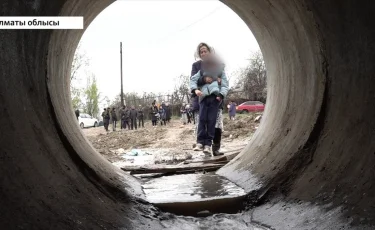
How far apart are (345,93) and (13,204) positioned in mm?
2345

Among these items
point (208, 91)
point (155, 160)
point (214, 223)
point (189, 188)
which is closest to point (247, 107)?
point (155, 160)

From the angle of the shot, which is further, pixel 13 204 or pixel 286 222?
pixel 286 222

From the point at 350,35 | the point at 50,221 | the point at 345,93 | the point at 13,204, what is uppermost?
the point at 350,35

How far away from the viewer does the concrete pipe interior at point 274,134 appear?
2.00 m

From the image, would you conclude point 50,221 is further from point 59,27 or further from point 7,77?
point 59,27

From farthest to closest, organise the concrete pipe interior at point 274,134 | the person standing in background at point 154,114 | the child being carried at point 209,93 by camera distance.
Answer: the person standing in background at point 154,114, the child being carried at point 209,93, the concrete pipe interior at point 274,134

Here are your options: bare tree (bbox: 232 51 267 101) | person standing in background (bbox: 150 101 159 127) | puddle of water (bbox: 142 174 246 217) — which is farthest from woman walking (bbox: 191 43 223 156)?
bare tree (bbox: 232 51 267 101)

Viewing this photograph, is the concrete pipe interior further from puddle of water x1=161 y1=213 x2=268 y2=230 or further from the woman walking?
the woman walking

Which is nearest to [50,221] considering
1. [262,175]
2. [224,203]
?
[224,203]

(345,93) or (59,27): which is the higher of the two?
(59,27)

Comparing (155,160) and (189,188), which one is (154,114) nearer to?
(155,160)

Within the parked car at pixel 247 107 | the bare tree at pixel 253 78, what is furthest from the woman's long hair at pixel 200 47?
the bare tree at pixel 253 78

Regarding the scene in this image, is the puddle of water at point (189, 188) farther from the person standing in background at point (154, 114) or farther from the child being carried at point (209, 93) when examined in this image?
the person standing in background at point (154, 114)

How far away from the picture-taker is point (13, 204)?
1.72 metres
